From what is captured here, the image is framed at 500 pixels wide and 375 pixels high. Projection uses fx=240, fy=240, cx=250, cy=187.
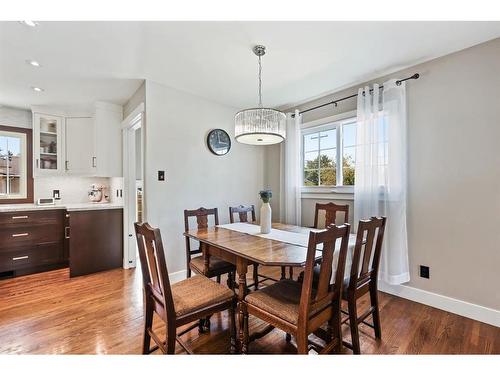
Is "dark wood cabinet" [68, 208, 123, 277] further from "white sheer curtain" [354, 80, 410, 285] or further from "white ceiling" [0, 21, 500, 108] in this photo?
"white sheer curtain" [354, 80, 410, 285]

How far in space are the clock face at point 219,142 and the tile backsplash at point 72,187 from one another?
152cm

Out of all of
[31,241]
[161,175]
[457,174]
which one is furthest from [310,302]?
[31,241]

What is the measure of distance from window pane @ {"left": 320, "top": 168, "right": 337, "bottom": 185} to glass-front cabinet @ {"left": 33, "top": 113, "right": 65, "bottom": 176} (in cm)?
382

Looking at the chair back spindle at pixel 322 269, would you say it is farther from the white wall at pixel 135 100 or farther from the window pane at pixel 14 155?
the window pane at pixel 14 155

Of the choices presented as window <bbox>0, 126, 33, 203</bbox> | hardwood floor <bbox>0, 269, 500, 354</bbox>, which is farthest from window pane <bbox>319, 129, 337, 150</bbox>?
window <bbox>0, 126, 33, 203</bbox>

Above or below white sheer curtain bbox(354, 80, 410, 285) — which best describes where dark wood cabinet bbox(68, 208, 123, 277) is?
below

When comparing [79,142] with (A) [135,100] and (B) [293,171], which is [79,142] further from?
(B) [293,171]

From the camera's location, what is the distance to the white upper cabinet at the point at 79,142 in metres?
3.44

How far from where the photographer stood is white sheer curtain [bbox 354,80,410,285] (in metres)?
2.37

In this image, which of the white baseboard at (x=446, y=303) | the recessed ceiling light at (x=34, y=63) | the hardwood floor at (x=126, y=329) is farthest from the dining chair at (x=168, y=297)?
the recessed ceiling light at (x=34, y=63)

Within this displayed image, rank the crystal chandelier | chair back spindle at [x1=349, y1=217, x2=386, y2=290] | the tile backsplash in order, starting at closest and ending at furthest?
chair back spindle at [x1=349, y1=217, x2=386, y2=290] → the crystal chandelier → the tile backsplash

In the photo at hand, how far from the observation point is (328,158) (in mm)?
3232

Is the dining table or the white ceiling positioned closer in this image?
the dining table
